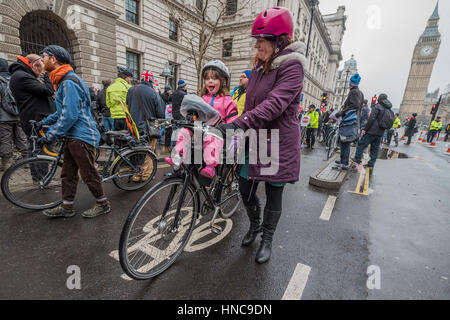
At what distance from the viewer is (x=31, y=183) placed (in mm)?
3332

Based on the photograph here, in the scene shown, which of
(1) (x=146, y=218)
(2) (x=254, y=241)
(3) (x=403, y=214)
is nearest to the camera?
(1) (x=146, y=218)

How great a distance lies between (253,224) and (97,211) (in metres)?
2.22

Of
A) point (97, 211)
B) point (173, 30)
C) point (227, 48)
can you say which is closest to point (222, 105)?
point (97, 211)

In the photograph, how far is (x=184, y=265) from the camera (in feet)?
7.47

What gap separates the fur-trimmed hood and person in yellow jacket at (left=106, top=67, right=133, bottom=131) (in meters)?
3.95

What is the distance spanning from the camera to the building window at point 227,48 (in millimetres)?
25953

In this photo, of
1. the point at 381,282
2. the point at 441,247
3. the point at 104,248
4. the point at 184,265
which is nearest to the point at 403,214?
the point at 441,247

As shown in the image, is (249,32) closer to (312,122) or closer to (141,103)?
(312,122)

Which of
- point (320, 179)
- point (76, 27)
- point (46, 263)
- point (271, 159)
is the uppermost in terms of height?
point (76, 27)

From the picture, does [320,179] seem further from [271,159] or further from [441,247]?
[271,159]

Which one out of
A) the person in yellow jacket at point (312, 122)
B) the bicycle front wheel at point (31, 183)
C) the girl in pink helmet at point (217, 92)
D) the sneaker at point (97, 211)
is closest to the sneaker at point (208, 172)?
the girl in pink helmet at point (217, 92)

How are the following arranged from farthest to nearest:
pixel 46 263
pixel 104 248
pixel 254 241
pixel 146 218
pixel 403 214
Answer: pixel 403 214, pixel 254 241, pixel 104 248, pixel 46 263, pixel 146 218

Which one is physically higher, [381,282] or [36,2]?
[36,2]
